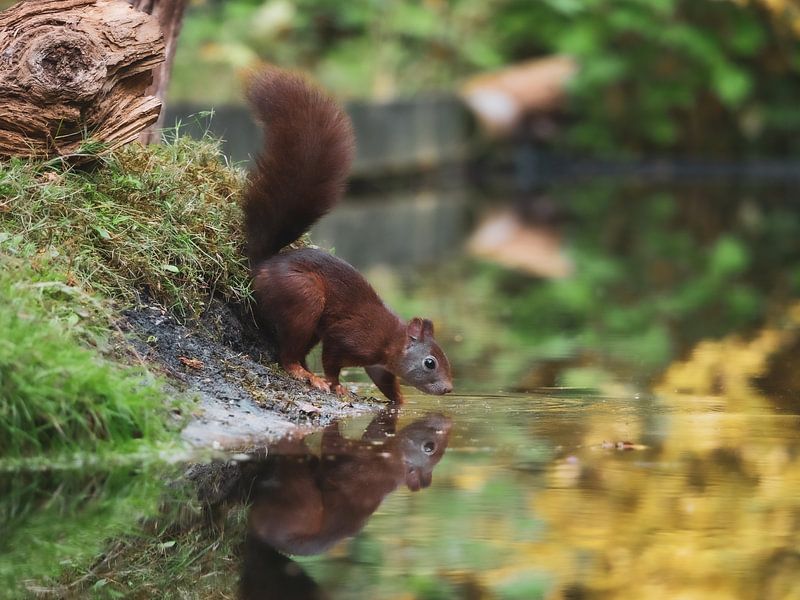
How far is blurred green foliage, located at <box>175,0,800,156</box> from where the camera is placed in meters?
21.6

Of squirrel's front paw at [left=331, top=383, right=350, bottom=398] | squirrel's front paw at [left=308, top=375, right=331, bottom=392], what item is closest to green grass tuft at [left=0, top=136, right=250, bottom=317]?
squirrel's front paw at [left=308, top=375, right=331, bottom=392]

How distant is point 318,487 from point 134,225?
1.84 metres

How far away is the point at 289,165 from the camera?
6.12m

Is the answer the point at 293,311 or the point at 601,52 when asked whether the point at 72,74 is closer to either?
the point at 293,311

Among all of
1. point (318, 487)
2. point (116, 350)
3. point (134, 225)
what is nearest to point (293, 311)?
point (134, 225)

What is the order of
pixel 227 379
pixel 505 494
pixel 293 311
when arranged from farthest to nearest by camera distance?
1. pixel 293 311
2. pixel 227 379
3. pixel 505 494

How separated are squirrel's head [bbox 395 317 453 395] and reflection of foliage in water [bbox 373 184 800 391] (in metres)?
0.38

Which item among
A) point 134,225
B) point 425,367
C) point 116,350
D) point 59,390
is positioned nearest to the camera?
point 59,390

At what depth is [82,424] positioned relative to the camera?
4.45 m

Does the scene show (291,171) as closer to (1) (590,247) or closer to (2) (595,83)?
(1) (590,247)

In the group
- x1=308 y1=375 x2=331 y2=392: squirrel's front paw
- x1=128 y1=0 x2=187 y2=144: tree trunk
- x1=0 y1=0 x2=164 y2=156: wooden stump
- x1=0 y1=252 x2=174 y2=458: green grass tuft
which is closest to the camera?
x1=0 y1=252 x2=174 y2=458: green grass tuft

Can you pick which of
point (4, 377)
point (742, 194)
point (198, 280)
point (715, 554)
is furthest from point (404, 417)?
point (742, 194)

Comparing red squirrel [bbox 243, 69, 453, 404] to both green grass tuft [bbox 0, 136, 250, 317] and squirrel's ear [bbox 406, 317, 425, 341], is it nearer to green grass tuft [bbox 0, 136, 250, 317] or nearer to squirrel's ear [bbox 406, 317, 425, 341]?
squirrel's ear [bbox 406, 317, 425, 341]

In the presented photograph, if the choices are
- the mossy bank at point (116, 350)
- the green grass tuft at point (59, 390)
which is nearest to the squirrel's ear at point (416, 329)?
the mossy bank at point (116, 350)
